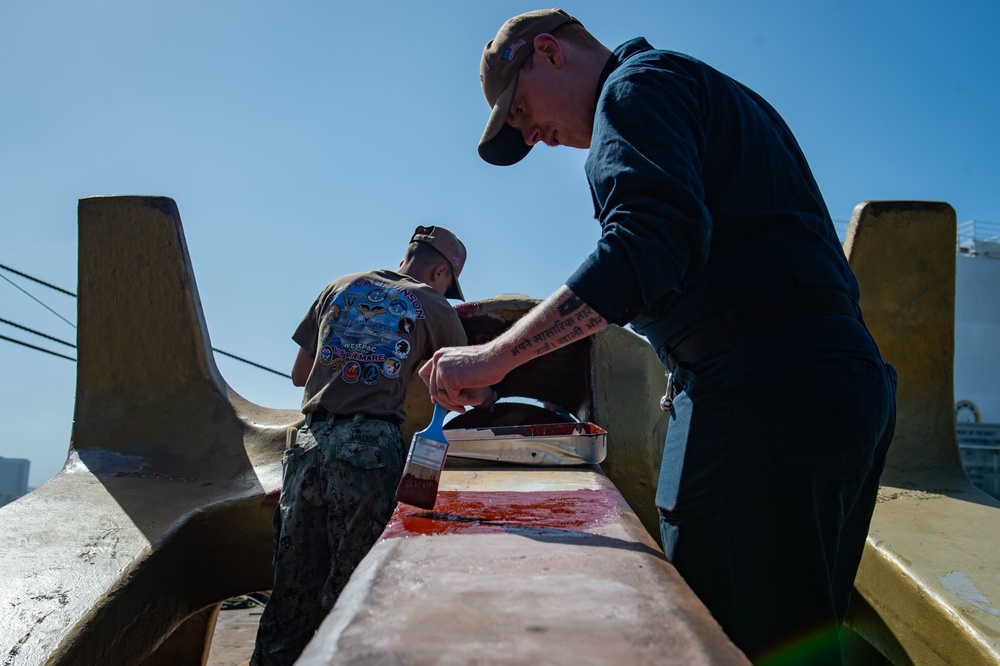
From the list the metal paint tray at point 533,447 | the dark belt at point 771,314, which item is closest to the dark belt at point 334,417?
the metal paint tray at point 533,447

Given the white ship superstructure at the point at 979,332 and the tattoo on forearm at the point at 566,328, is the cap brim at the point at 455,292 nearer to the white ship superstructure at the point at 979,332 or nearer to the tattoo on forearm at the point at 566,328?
the tattoo on forearm at the point at 566,328

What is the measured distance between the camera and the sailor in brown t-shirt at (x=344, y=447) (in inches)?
108

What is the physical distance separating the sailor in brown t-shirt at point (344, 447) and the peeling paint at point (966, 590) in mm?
1491

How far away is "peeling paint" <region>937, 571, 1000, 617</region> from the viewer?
7.01 feet

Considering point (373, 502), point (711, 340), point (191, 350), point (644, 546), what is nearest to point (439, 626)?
point (644, 546)

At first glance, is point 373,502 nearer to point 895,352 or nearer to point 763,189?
point 763,189

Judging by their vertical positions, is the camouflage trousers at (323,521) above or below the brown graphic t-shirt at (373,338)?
below

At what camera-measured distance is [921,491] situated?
10.6ft

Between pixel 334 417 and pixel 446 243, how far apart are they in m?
0.99

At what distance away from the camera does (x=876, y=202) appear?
3584 mm

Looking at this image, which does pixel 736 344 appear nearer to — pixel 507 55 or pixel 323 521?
pixel 507 55

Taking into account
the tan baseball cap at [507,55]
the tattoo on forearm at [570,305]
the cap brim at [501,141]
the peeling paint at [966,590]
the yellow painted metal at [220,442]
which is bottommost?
the peeling paint at [966,590]

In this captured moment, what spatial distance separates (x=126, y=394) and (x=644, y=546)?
305cm

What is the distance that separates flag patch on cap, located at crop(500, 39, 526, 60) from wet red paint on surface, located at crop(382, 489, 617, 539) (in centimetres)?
106
